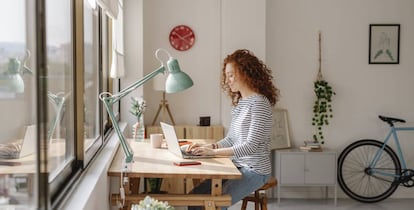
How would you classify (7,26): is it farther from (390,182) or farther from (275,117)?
→ (390,182)

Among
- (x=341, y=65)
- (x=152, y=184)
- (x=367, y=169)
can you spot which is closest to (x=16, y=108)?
(x=152, y=184)

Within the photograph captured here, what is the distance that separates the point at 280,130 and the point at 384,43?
1514mm

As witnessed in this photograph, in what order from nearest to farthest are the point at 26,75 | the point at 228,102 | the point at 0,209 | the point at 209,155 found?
the point at 0,209, the point at 26,75, the point at 209,155, the point at 228,102

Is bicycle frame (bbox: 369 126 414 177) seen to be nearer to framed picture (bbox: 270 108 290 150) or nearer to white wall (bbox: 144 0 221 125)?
framed picture (bbox: 270 108 290 150)

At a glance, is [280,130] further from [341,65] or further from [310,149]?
[341,65]

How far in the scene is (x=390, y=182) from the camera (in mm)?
6406

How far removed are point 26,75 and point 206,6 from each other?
4.63 meters

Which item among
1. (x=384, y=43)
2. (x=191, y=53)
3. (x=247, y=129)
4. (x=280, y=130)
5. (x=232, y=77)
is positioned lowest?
(x=280, y=130)

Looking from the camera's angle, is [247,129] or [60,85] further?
Answer: [247,129]

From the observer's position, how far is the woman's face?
3832mm

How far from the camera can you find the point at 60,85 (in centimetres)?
251

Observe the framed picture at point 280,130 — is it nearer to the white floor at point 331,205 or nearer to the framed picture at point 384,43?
the white floor at point 331,205

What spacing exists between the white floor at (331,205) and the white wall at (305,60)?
368mm

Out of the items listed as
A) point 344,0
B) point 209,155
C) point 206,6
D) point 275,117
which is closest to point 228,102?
point 275,117
